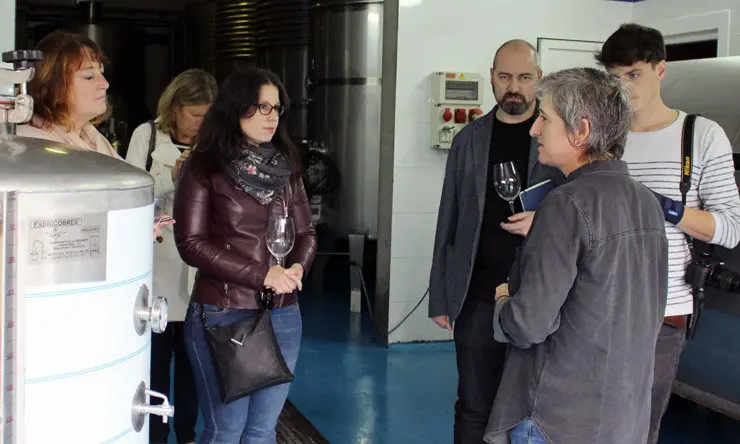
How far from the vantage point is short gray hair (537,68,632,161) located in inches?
82.1

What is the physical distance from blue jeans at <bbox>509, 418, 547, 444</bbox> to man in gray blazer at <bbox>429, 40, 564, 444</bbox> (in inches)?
35.6

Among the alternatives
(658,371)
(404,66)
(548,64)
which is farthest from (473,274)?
(548,64)

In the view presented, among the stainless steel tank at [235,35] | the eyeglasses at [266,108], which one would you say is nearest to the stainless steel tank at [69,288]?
the eyeglasses at [266,108]

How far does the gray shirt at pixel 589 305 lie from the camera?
202 centimetres

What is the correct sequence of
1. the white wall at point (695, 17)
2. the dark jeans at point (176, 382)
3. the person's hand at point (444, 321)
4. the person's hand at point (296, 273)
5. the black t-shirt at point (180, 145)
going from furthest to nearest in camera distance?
the white wall at point (695, 17)
the black t-shirt at point (180, 145)
the dark jeans at point (176, 382)
the person's hand at point (444, 321)
the person's hand at point (296, 273)

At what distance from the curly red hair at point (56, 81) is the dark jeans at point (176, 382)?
1.13 meters

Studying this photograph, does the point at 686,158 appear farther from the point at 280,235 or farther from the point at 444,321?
the point at 280,235

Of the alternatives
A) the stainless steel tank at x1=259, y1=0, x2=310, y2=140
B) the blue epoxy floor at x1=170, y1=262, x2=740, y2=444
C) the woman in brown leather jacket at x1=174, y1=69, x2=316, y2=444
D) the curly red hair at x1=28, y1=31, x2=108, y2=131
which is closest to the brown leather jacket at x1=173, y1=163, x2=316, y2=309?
the woman in brown leather jacket at x1=174, y1=69, x2=316, y2=444

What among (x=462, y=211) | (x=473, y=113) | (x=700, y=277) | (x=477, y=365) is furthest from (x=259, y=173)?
(x=473, y=113)

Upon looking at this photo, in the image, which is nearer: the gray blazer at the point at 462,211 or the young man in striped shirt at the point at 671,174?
the young man in striped shirt at the point at 671,174

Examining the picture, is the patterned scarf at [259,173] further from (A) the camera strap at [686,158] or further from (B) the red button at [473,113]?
(B) the red button at [473,113]

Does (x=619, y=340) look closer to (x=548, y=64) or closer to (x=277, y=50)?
(x=548, y=64)

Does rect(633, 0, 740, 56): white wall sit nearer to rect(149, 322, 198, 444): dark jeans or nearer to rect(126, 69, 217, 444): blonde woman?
rect(126, 69, 217, 444): blonde woman

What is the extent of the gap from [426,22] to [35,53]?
3.79 m
